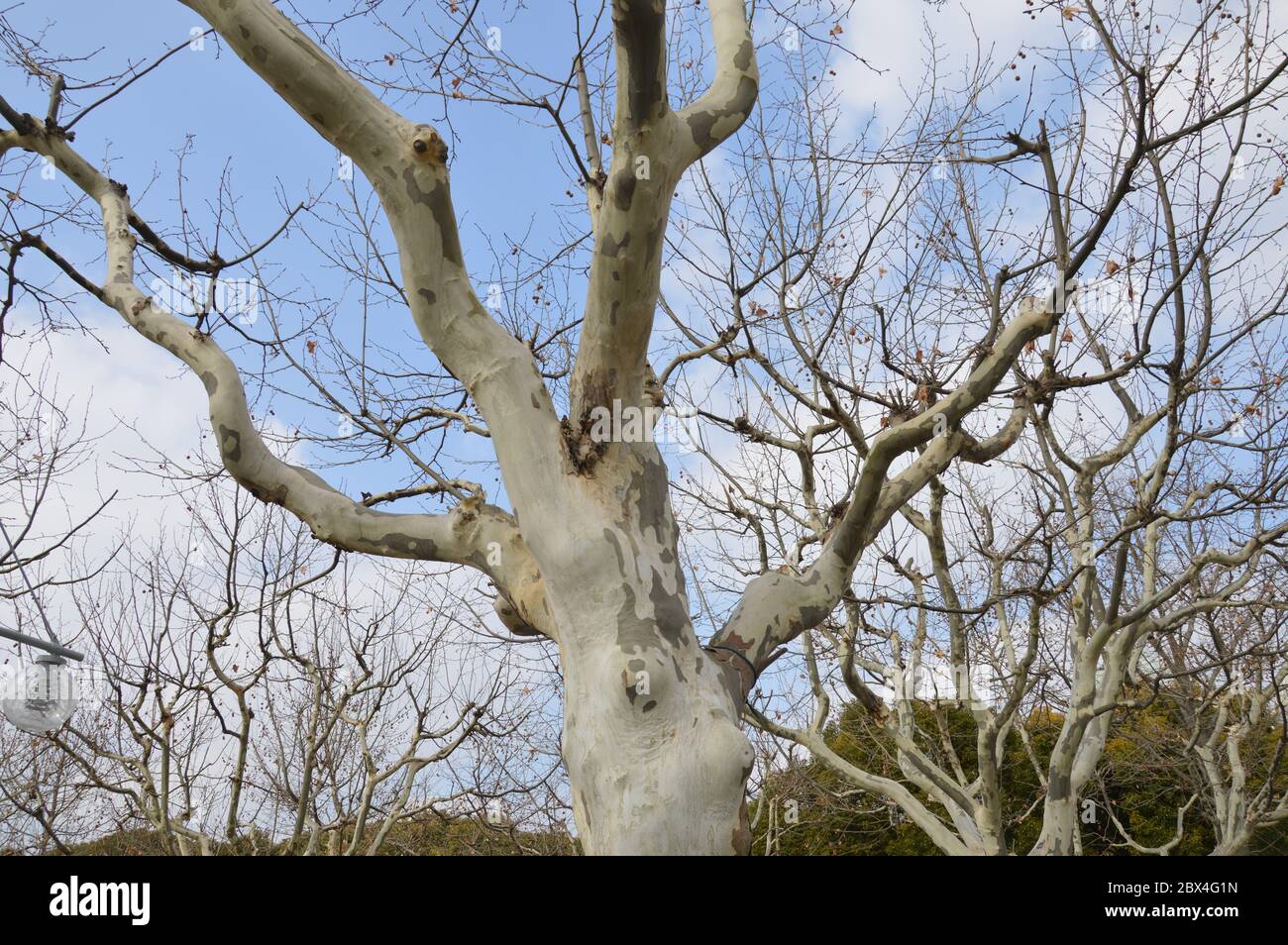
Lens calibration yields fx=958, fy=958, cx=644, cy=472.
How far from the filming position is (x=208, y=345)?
3.57 m

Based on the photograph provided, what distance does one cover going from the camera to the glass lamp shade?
313cm

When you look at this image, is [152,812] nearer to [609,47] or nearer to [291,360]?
[291,360]

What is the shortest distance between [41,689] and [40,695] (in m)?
0.02

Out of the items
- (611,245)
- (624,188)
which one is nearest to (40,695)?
(611,245)

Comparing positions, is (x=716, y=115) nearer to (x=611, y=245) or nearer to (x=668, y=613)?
(x=611, y=245)

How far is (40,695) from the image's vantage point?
319cm

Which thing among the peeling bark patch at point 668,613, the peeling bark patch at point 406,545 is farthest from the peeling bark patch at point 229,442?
the peeling bark patch at point 668,613

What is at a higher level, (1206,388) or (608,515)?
(1206,388)

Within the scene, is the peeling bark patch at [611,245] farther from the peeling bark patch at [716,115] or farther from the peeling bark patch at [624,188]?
the peeling bark patch at [716,115]

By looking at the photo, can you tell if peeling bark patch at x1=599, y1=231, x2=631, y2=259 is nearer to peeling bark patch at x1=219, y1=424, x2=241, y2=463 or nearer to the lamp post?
peeling bark patch at x1=219, y1=424, x2=241, y2=463

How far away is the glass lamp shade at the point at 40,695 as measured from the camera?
3.13m

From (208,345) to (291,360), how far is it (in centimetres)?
116

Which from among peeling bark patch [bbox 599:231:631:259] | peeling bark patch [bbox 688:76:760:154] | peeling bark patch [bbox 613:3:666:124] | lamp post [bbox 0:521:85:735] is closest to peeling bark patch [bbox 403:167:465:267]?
peeling bark patch [bbox 599:231:631:259]
